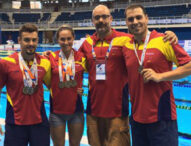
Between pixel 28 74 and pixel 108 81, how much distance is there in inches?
28.9

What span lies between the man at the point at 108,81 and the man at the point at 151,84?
0.26 meters

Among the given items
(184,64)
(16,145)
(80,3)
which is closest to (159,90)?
(184,64)

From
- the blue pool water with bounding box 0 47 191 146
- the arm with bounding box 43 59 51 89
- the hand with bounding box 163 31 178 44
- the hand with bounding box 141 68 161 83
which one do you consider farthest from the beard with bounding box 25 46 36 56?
the blue pool water with bounding box 0 47 191 146

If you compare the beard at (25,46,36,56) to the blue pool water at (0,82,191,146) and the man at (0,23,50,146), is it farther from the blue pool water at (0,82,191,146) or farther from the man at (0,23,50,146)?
the blue pool water at (0,82,191,146)

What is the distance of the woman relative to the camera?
2021mm

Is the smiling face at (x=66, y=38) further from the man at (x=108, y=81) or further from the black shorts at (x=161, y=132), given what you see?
the black shorts at (x=161, y=132)

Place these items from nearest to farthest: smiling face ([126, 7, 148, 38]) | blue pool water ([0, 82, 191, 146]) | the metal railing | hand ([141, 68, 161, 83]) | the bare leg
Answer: hand ([141, 68, 161, 83])
smiling face ([126, 7, 148, 38])
the bare leg
blue pool water ([0, 82, 191, 146])
the metal railing

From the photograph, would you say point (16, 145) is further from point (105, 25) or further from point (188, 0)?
point (188, 0)

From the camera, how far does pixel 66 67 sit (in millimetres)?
2041

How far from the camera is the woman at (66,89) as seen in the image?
2.02 meters

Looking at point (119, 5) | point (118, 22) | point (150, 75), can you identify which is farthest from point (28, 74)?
point (119, 5)

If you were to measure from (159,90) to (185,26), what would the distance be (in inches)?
620

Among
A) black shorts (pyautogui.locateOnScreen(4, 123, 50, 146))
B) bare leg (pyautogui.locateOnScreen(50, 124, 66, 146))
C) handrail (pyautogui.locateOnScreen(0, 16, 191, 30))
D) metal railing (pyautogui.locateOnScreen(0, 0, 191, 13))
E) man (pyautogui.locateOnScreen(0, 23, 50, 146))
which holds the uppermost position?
metal railing (pyautogui.locateOnScreen(0, 0, 191, 13))

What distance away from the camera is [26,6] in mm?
29016
